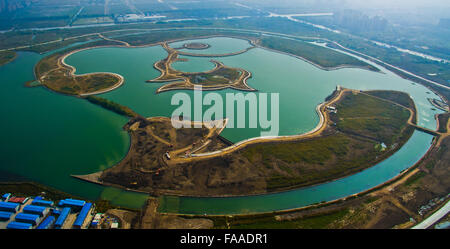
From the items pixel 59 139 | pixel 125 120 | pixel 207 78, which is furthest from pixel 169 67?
pixel 59 139

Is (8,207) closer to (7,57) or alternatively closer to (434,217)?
(434,217)

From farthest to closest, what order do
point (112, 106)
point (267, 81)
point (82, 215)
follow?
point (267, 81) → point (112, 106) → point (82, 215)

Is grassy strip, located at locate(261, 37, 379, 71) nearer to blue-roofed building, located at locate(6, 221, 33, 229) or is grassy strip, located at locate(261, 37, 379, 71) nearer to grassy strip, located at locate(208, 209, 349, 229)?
grassy strip, located at locate(208, 209, 349, 229)

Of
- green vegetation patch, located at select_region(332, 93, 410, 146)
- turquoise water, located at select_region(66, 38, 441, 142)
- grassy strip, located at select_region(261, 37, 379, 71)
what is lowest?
green vegetation patch, located at select_region(332, 93, 410, 146)

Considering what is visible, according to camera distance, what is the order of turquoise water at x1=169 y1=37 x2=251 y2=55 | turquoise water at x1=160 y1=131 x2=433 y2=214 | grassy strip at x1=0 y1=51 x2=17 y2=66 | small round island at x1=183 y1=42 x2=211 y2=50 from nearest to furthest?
turquoise water at x1=160 y1=131 x2=433 y2=214, grassy strip at x1=0 y1=51 x2=17 y2=66, turquoise water at x1=169 y1=37 x2=251 y2=55, small round island at x1=183 y1=42 x2=211 y2=50

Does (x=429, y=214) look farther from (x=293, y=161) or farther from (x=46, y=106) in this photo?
A: (x=46, y=106)

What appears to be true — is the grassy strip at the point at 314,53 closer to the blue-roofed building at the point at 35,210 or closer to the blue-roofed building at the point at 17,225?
the blue-roofed building at the point at 35,210

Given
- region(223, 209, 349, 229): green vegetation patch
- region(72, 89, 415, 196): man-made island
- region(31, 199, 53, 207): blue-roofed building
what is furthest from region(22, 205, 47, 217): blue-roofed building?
region(223, 209, 349, 229): green vegetation patch
